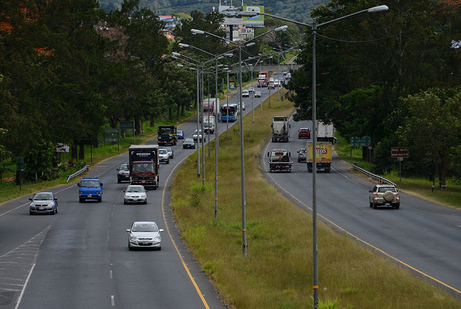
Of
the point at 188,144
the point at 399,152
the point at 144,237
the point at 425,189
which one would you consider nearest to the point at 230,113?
the point at 188,144

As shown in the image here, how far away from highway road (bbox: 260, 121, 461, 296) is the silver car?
28.0ft

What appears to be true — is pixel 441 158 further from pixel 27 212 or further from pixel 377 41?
pixel 27 212

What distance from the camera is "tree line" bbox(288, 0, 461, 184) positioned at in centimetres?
6119

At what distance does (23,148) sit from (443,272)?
47659mm

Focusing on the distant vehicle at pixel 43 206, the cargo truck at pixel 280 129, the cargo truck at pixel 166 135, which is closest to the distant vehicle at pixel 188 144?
the cargo truck at pixel 166 135

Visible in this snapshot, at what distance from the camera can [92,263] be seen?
31.5m

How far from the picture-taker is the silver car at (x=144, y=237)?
116ft

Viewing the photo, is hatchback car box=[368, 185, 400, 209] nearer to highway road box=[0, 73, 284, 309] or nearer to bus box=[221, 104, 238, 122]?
highway road box=[0, 73, 284, 309]

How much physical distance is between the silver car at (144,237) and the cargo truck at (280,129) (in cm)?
7366

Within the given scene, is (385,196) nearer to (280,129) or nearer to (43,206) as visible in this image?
(43,206)

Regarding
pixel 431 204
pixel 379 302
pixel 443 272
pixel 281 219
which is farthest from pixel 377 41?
pixel 379 302

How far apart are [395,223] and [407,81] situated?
106 feet

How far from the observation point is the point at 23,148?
6588cm

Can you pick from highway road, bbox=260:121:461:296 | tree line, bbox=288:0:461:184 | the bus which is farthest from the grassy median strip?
the bus
